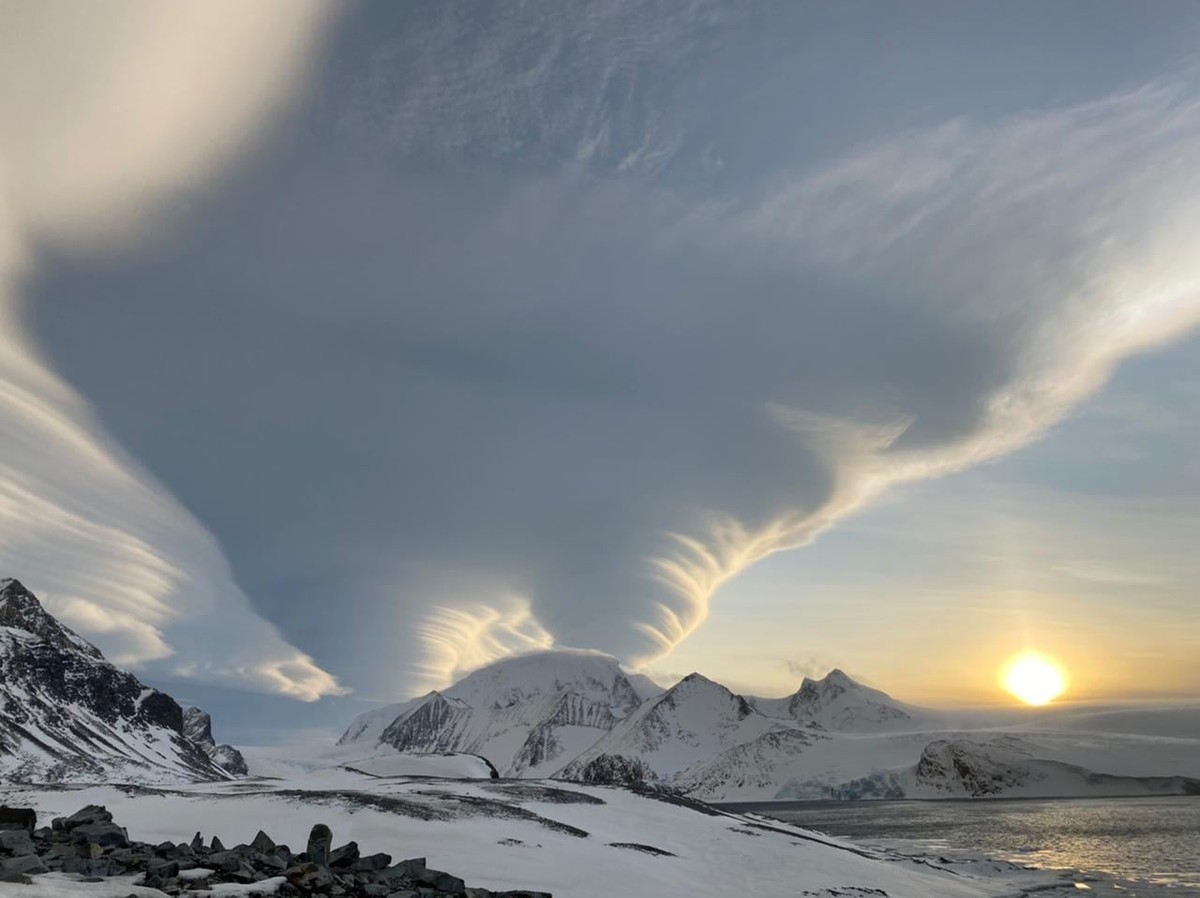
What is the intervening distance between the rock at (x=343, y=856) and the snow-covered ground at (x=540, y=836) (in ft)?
16.7

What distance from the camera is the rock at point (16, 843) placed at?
21.8 m

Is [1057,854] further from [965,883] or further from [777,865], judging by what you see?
[777,865]

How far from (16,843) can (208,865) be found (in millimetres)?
5096

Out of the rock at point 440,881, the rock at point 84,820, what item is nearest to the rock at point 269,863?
the rock at point 440,881

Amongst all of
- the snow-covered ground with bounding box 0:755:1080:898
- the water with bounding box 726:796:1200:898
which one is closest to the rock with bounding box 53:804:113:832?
the snow-covered ground with bounding box 0:755:1080:898

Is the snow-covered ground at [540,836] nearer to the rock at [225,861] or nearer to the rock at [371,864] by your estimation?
the rock at [371,864]

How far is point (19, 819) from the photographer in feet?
86.4

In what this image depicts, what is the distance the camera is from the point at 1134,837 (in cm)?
9494

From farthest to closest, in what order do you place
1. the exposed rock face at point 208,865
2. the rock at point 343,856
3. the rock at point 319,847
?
1. the rock at point 343,856
2. the rock at point 319,847
3. the exposed rock face at point 208,865

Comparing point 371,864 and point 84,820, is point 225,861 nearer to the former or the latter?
point 371,864

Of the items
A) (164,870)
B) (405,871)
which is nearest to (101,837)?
(164,870)

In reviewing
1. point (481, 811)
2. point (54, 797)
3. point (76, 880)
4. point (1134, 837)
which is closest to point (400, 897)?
point (76, 880)

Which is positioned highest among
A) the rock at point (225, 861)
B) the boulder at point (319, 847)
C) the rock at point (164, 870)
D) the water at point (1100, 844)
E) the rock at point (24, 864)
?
the water at point (1100, 844)

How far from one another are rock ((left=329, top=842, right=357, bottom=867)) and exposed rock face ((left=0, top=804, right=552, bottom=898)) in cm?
3
